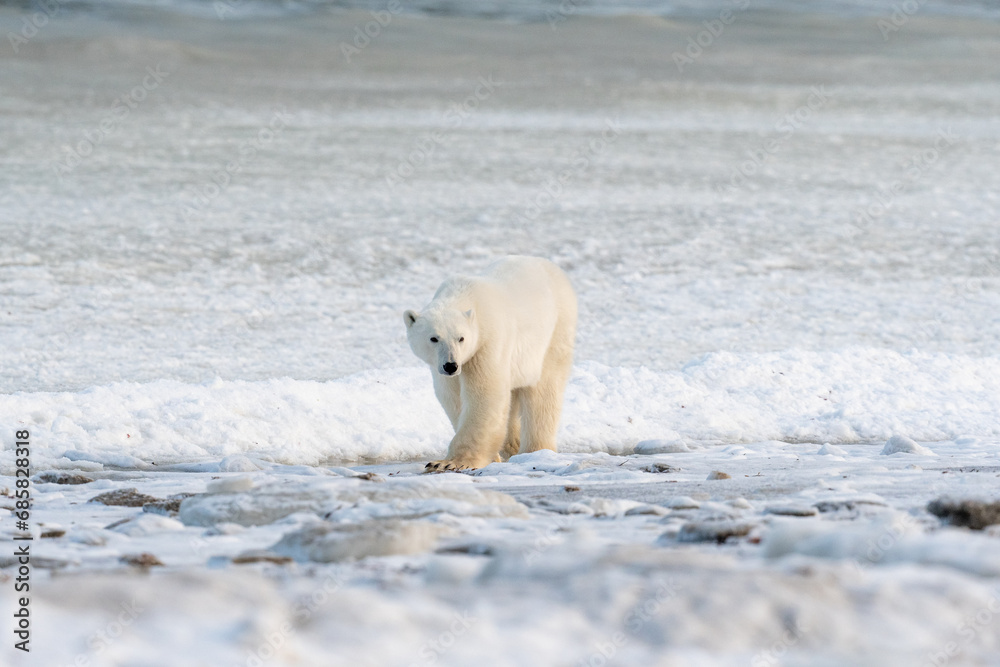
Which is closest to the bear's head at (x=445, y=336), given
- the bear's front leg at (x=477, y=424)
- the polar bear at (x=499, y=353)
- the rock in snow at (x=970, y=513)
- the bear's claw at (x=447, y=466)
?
the polar bear at (x=499, y=353)

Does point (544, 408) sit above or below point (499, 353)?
below

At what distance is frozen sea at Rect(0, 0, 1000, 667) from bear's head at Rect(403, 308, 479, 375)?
53cm

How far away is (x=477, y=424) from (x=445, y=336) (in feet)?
1.71

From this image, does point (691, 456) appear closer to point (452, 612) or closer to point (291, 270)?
point (452, 612)

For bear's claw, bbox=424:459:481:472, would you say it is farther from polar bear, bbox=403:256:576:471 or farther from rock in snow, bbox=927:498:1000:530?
rock in snow, bbox=927:498:1000:530

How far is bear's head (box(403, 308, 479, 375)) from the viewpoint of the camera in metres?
5.04

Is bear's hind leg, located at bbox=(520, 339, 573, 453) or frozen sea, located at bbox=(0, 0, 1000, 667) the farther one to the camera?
bear's hind leg, located at bbox=(520, 339, 573, 453)

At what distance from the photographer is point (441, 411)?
660 centimetres

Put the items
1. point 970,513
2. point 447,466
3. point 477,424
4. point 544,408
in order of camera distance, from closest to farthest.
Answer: point 970,513, point 447,466, point 477,424, point 544,408

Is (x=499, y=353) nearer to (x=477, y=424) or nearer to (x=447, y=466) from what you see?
(x=477, y=424)

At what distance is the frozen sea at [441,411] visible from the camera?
250 centimetres

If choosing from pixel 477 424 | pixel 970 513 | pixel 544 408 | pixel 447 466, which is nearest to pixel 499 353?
pixel 477 424

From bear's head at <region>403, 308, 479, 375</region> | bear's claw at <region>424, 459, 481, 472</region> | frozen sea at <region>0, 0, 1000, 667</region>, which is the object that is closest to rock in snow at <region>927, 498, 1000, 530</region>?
frozen sea at <region>0, 0, 1000, 667</region>

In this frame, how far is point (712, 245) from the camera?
40.0ft
